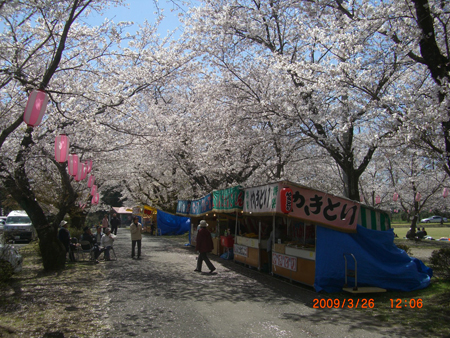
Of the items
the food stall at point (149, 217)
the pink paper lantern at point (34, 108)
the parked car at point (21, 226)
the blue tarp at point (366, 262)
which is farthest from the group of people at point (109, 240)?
the food stall at point (149, 217)

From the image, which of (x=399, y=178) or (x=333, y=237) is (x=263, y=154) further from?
(x=399, y=178)

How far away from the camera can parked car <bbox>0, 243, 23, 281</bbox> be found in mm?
9016

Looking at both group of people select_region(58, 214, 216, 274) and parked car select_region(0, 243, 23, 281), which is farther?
group of people select_region(58, 214, 216, 274)

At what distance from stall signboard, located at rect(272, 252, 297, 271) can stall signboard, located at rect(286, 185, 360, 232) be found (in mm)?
1635

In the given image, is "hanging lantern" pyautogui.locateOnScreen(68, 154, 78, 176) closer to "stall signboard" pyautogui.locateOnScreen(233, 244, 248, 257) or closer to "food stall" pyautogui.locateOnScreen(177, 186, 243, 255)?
"food stall" pyautogui.locateOnScreen(177, 186, 243, 255)

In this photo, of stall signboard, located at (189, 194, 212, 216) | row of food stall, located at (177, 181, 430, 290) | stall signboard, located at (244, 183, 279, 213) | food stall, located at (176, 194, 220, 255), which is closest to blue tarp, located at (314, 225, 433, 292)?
row of food stall, located at (177, 181, 430, 290)

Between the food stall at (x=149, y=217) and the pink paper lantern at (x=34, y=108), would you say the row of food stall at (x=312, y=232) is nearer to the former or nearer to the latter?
the pink paper lantern at (x=34, y=108)

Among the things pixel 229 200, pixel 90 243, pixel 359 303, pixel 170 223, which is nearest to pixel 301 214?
pixel 359 303

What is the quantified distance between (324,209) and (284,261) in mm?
2325

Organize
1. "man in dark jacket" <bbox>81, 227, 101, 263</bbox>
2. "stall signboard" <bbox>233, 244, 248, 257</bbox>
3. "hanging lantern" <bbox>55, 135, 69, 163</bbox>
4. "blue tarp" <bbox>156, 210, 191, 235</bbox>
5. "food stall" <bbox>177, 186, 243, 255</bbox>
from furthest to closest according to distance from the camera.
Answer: "blue tarp" <bbox>156, 210, 191, 235</bbox>, "man in dark jacket" <bbox>81, 227, 101, 263</bbox>, "stall signboard" <bbox>233, 244, 248, 257</bbox>, "food stall" <bbox>177, 186, 243, 255</bbox>, "hanging lantern" <bbox>55, 135, 69, 163</bbox>

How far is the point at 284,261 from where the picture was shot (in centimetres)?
1087

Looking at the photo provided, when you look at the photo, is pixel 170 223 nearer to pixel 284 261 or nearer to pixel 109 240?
pixel 109 240

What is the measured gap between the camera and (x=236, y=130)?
17297 millimetres

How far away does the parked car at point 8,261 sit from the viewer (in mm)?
9016
